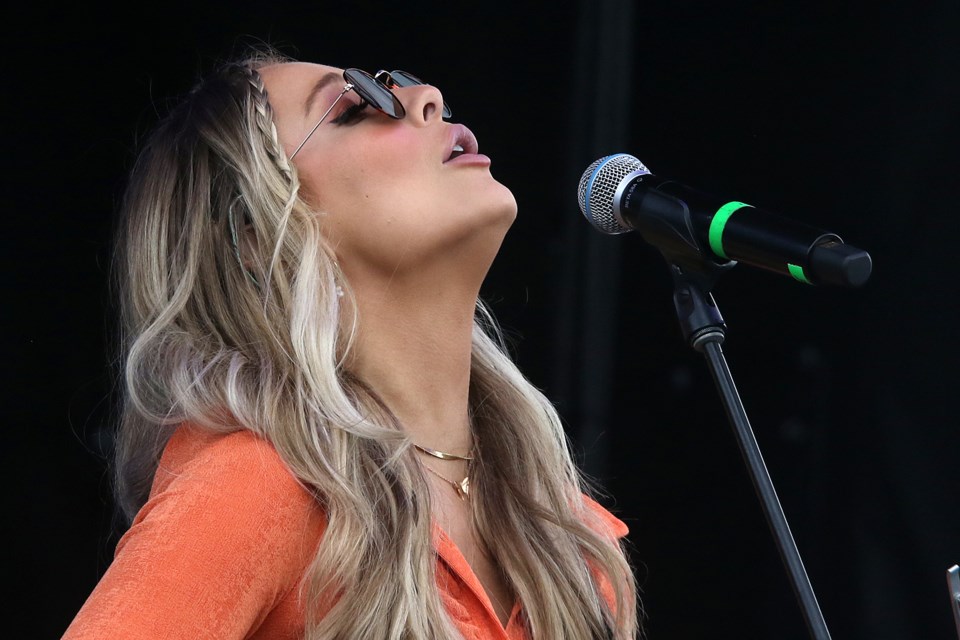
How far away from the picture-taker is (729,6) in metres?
2.53

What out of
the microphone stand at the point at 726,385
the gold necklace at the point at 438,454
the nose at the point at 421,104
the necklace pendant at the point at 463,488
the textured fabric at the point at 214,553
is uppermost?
the nose at the point at 421,104

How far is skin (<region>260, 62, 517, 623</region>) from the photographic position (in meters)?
1.73

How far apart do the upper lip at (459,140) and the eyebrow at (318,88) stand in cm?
24

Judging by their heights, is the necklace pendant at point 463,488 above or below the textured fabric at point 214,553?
below

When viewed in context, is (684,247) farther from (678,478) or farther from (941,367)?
(678,478)

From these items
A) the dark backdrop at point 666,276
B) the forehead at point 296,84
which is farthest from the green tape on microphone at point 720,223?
the dark backdrop at point 666,276

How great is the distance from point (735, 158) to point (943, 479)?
2.92 feet

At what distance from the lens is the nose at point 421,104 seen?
1806 millimetres

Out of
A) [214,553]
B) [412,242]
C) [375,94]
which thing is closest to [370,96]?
[375,94]

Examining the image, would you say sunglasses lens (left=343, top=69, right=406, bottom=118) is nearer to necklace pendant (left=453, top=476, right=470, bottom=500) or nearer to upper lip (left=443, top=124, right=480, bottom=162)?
upper lip (left=443, top=124, right=480, bottom=162)

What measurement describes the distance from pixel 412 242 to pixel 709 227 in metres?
0.54

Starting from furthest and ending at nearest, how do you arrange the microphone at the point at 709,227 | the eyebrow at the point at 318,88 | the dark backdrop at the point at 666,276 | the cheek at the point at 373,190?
the dark backdrop at the point at 666,276 → the eyebrow at the point at 318,88 → the cheek at the point at 373,190 → the microphone at the point at 709,227

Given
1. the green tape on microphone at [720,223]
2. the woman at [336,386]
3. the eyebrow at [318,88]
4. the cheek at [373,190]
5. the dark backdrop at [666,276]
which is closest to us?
the green tape on microphone at [720,223]

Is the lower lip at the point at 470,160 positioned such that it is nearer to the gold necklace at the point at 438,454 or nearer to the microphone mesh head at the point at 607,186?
the microphone mesh head at the point at 607,186
